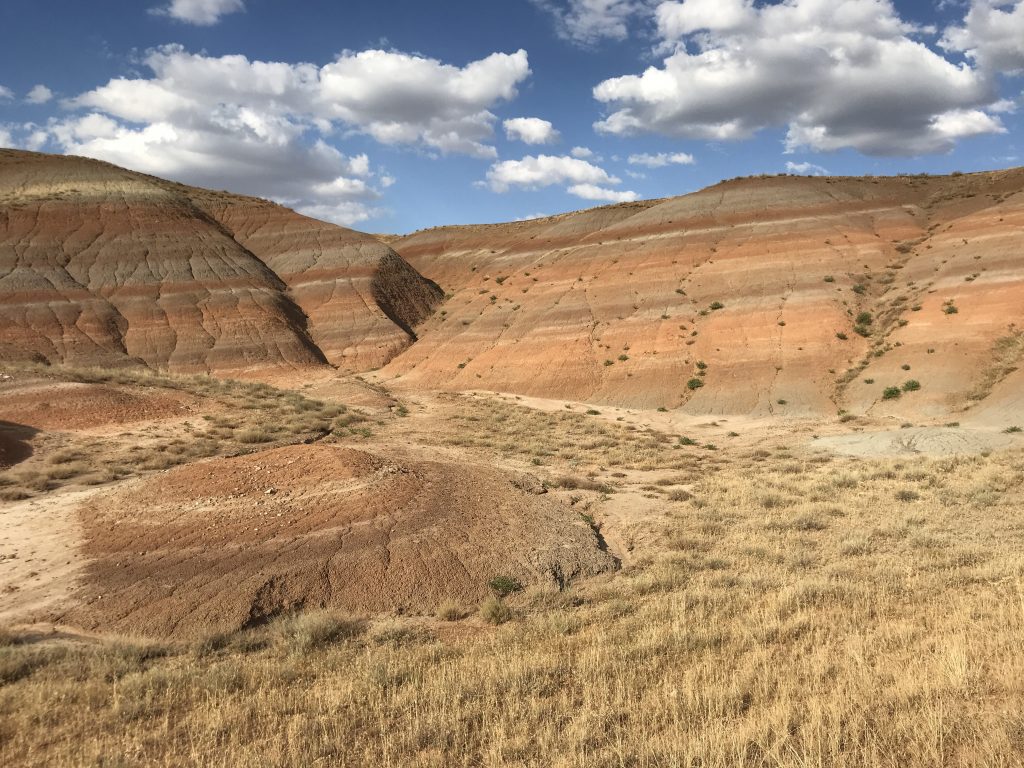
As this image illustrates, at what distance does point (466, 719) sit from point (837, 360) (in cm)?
3468

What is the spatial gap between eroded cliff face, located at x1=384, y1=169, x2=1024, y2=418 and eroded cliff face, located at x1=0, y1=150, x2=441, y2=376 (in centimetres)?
785

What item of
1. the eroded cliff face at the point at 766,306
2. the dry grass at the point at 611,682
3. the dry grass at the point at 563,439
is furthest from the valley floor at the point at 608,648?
the eroded cliff face at the point at 766,306

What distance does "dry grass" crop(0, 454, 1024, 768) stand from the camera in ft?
15.8

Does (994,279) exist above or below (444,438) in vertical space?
above

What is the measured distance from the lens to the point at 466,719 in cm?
547

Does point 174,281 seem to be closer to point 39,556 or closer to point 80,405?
point 80,405

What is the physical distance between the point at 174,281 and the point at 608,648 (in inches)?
2193

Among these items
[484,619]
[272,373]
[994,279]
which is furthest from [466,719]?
[272,373]

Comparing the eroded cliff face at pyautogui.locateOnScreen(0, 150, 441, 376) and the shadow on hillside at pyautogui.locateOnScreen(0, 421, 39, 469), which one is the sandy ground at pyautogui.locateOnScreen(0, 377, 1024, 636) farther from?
the eroded cliff face at pyautogui.locateOnScreen(0, 150, 441, 376)

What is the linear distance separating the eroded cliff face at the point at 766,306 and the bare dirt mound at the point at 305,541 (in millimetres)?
23701

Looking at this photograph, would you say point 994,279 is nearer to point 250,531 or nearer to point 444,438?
point 444,438

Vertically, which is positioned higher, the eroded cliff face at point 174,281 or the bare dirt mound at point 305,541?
the eroded cliff face at point 174,281

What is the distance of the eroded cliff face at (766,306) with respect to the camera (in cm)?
3175

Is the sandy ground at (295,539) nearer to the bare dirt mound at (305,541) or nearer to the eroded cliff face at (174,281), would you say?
the bare dirt mound at (305,541)
